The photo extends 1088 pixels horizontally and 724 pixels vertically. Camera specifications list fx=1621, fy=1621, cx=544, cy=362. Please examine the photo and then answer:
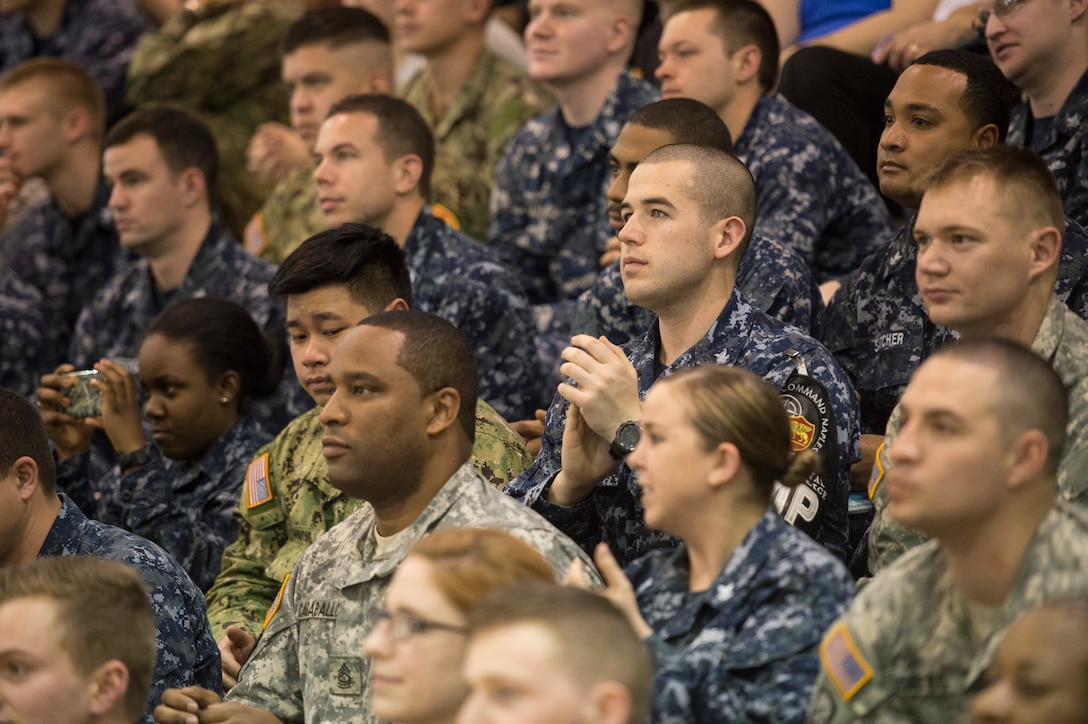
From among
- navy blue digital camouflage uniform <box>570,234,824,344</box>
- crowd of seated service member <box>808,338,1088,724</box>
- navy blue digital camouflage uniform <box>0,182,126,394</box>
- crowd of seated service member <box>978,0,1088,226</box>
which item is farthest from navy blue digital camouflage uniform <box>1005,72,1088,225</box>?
navy blue digital camouflage uniform <box>0,182,126,394</box>

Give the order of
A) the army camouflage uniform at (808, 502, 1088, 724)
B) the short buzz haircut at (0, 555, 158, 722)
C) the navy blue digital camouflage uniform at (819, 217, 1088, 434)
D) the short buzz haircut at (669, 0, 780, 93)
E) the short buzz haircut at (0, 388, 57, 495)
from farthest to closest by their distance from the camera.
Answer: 1. the short buzz haircut at (669, 0, 780, 93)
2. the navy blue digital camouflage uniform at (819, 217, 1088, 434)
3. the short buzz haircut at (0, 388, 57, 495)
4. the short buzz haircut at (0, 555, 158, 722)
5. the army camouflage uniform at (808, 502, 1088, 724)

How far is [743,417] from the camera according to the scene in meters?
3.02

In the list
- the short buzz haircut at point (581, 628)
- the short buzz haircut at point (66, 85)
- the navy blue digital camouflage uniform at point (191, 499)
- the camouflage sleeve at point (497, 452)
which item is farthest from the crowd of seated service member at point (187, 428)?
the short buzz haircut at point (581, 628)

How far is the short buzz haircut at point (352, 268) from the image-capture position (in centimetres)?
459

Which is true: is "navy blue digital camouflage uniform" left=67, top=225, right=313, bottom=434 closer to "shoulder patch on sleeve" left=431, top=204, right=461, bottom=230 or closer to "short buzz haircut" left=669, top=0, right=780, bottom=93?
"shoulder patch on sleeve" left=431, top=204, right=461, bottom=230

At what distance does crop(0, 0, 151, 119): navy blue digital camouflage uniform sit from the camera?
8148mm

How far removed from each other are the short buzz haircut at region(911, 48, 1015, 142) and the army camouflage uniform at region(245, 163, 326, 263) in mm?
2942

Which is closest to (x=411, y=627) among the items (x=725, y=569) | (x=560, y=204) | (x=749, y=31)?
(x=725, y=569)

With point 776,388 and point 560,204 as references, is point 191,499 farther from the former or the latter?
point 776,388

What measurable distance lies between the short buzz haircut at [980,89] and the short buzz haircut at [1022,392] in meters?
1.87

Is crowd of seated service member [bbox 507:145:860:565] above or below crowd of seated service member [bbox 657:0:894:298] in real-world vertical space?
below

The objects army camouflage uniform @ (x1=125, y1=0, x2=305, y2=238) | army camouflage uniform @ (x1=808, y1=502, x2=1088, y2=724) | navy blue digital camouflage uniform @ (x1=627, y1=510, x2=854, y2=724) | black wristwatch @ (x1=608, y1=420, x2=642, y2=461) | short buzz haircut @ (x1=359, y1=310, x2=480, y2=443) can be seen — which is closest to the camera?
army camouflage uniform @ (x1=808, y1=502, x2=1088, y2=724)

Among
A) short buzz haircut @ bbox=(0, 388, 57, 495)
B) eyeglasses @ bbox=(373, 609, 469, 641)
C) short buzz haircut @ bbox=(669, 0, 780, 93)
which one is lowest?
short buzz haircut @ bbox=(0, 388, 57, 495)

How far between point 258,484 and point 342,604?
43.4 inches
